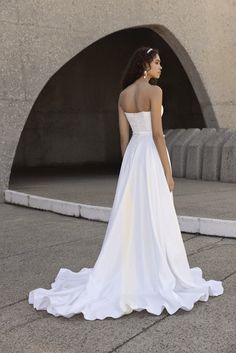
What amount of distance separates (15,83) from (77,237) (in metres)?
4.25

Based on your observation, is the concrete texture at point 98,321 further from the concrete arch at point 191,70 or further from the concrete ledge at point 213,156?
the concrete arch at point 191,70

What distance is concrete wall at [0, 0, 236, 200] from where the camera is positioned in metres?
9.41

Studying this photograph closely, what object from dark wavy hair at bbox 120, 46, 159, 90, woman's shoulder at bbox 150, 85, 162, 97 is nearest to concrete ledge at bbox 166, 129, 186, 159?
dark wavy hair at bbox 120, 46, 159, 90

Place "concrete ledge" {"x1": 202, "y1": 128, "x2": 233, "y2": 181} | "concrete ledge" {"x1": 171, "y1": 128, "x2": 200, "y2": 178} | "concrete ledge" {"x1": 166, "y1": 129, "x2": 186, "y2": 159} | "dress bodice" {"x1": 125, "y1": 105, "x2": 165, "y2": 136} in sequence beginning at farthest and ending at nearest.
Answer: "concrete ledge" {"x1": 166, "y1": 129, "x2": 186, "y2": 159} → "concrete ledge" {"x1": 171, "y1": 128, "x2": 200, "y2": 178} → "concrete ledge" {"x1": 202, "y1": 128, "x2": 233, "y2": 181} → "dress bodice" {"x1": 125, "y1": 105, "x2": 165, "y2": 136}

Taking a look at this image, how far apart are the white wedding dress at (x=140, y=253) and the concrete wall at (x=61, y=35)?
5.87m

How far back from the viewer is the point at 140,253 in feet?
12.8

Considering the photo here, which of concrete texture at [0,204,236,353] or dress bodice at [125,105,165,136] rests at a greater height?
dress bodice at [125,105,165,136]

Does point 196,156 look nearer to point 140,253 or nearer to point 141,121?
point 141,121

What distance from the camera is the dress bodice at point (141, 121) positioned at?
3887 mm

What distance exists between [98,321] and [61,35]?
733cm

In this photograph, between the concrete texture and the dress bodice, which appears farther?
the dress bodice

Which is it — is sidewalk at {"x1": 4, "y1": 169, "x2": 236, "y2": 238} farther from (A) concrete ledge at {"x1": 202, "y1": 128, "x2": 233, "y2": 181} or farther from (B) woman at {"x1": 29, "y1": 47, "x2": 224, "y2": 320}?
(B) woman at {"x1": 29, "y1": 47, "x2": 224, "y2": 320}

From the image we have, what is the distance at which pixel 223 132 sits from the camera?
11.1 m

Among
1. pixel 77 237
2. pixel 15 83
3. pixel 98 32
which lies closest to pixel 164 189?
pixel 77 237
